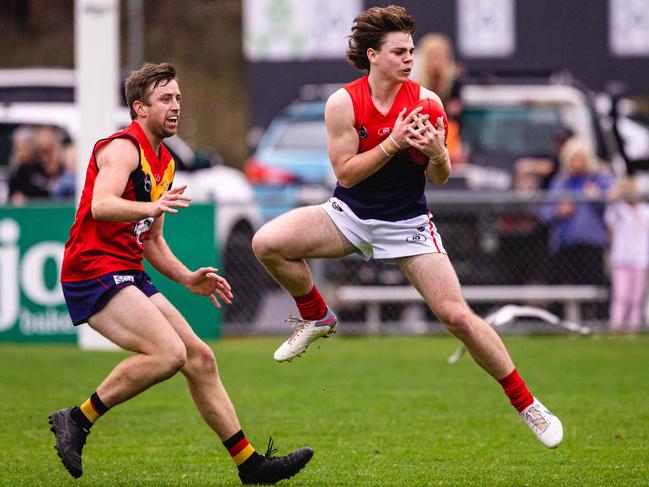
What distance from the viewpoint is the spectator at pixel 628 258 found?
14047mm

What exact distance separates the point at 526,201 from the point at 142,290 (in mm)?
8425

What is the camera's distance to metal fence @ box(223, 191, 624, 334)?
46.6ft

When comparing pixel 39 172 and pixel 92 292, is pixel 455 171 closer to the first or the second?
pixel 39 172

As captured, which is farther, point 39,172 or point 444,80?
point 39,172

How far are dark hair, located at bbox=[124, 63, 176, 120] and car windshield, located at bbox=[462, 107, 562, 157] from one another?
9.64 meters

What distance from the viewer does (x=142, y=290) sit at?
6.40 meters

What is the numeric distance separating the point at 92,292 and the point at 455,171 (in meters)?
9.15

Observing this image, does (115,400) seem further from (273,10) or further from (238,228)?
(273,10)

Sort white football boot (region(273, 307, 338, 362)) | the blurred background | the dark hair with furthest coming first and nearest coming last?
the blurred background
white football boot (region(273, 307, 338, 362))
the dark hair

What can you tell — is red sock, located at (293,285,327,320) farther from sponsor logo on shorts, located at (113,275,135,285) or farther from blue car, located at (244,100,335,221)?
blue car, located at (244,100,335,221)

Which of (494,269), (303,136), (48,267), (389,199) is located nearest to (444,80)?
(494,269)

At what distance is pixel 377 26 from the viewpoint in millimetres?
6691

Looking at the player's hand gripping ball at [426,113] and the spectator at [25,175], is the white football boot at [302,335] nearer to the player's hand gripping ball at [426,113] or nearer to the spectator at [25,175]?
the player's hand gripping ball at [426,113]

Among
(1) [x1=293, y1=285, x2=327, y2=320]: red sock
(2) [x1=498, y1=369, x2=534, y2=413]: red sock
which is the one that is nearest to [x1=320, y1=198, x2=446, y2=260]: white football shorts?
(1) [x1=293, y1=285, x2=327, y2=320]: red sock
